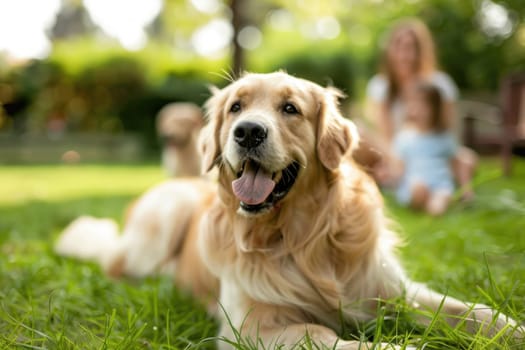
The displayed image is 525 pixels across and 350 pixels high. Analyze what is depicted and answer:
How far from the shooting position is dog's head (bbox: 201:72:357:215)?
207 cm

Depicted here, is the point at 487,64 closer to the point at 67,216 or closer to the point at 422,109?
the point at 422,109

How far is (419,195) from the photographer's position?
5.69 metres

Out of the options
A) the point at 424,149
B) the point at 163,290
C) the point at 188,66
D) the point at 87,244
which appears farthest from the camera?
the point at 188,66

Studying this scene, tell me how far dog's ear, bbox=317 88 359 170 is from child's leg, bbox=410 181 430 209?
361 centimetres

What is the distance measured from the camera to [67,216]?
541 cm

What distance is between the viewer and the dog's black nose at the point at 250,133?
204cm

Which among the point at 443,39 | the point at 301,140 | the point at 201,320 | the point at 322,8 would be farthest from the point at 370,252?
the point at 443,39

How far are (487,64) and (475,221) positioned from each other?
11689 mm

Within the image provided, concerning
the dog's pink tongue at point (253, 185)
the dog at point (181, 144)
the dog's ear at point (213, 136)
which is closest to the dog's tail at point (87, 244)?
the dog's ear at point (213, 136)

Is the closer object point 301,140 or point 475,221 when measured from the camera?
point 301,140

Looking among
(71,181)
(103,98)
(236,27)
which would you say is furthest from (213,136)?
(103,98)

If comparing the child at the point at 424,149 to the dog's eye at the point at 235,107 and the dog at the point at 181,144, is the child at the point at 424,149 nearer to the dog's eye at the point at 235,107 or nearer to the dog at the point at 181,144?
the dog at the point at 181,144

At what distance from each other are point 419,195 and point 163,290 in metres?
3.69

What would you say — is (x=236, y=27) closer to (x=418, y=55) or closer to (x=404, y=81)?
(x=404, y=81)
